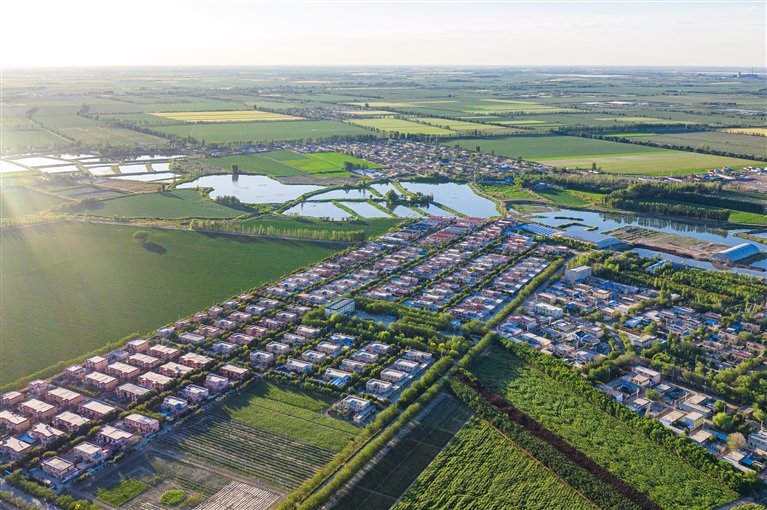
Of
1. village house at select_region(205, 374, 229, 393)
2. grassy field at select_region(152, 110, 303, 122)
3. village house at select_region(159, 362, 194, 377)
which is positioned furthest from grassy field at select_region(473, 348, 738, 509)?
grassy field at select_region(152, 110, 303, 122)

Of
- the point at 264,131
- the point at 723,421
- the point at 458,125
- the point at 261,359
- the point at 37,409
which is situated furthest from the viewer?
the point at 458,125

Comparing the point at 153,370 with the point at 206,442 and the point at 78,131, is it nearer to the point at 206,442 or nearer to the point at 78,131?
the point at 206,442

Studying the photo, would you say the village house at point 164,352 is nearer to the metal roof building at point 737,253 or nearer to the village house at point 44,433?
the village house at point 44,433

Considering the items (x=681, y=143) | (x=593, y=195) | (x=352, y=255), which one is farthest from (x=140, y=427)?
(x=681, y=143)

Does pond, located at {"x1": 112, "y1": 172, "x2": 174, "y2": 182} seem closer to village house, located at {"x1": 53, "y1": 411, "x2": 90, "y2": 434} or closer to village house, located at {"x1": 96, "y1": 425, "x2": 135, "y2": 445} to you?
village house, located at {"x1": 53, "y1": 411, "x2": 90, "y2": 434}

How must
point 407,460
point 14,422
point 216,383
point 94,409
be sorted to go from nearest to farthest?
1. point 407,460
2. point 14,422
3. point 94,409
4. point 216,383

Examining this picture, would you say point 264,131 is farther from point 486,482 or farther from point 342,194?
→ point 486,482

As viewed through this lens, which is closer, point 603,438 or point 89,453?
point 89,453

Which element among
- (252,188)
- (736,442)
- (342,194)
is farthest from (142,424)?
(252,188)
